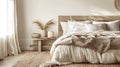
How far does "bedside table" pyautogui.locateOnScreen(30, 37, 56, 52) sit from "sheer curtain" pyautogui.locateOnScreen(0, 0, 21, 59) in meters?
0.58

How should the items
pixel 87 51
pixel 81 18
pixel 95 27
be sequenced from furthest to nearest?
pixel 81 18 → pixel 95 27 → pixel 87 51

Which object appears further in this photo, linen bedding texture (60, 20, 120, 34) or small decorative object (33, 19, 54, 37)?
small decorative object (33, 19, 54, 37)

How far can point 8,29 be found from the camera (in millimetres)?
6004

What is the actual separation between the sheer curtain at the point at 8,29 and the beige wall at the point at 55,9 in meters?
0.45

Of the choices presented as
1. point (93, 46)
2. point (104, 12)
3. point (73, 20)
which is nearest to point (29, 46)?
point (73, 20)

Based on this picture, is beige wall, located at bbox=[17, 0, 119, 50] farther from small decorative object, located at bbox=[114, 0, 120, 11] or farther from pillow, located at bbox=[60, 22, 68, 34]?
pillow, located at bbox=[60, 22, 68, 34]

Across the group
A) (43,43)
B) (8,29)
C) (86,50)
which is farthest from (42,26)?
(86,50)

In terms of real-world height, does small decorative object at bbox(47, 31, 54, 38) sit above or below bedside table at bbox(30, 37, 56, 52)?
above

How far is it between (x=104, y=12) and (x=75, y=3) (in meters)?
0.91

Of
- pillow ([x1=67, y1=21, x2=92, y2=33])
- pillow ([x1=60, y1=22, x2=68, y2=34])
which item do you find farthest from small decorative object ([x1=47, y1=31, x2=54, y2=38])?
pillow ([x1=67, y1=21, x2=92, y2=33])

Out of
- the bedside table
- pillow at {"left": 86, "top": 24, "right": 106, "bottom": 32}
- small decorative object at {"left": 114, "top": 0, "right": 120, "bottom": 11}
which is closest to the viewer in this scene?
pillow at {"left": 86, "top": 24, "right": 106, "bottom": 32}

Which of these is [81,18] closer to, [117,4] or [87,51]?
[117,4]

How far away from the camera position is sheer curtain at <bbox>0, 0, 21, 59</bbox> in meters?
5.62

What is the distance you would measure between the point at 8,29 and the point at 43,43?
1233 millimetres
